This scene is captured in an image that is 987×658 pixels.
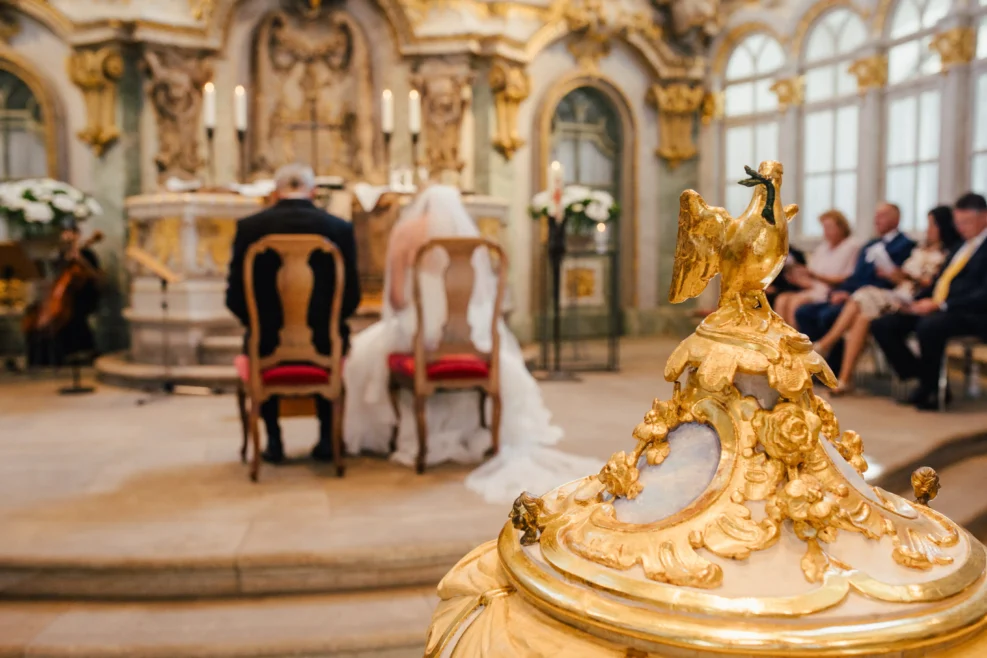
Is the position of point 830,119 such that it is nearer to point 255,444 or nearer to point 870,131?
point 870,131

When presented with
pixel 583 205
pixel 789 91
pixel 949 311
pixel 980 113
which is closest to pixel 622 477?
pixel 949 311

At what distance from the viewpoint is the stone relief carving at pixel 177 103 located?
915 centimetres

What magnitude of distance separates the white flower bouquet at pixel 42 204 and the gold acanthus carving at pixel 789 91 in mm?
7525

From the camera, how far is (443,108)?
9672mm

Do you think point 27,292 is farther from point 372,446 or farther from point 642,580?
point 642,580

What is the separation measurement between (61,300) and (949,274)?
7.11 meters

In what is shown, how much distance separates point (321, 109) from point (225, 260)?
3.01 metres

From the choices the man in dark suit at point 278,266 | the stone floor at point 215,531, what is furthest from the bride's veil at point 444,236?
the stone floor at point 215,531

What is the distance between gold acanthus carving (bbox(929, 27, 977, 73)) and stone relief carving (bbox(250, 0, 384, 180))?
5668 millimetres

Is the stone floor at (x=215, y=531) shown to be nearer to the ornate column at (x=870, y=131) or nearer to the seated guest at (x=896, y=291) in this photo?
the seated guest at (x=896, y=291)

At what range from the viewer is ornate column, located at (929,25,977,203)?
8250 mm

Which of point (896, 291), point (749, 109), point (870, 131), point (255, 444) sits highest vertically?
point (749, 109)

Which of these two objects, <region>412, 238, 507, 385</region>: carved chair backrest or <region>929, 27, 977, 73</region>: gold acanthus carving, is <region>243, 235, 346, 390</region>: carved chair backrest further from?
<region>929, 27, 977, 73</region>: gold acanthus carving

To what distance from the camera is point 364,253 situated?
26.5 feet
